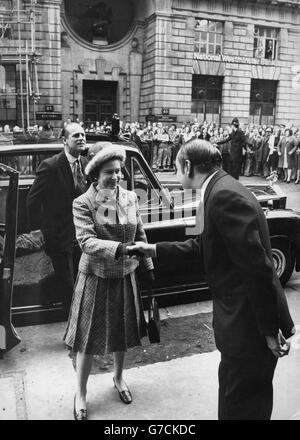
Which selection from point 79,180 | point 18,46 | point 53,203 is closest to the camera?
point 53,203

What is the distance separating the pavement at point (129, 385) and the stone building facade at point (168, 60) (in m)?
22.2

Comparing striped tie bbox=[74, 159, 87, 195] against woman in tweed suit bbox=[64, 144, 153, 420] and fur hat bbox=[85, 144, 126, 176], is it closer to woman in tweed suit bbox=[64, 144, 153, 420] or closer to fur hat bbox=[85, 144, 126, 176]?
woman in tweed suit bbox=[64, 144, 153, 420]

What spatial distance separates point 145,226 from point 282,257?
1.89m

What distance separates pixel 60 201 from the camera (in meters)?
4.21

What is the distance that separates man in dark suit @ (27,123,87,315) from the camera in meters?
4.15

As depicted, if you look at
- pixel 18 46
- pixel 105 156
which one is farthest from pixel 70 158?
pixel 18 46

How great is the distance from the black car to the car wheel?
0.09ft

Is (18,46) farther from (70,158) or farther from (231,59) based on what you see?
(70,158)

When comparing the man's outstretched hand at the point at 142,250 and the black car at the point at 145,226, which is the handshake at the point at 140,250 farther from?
the black car at the point at 145,226

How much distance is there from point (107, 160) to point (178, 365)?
2003mm

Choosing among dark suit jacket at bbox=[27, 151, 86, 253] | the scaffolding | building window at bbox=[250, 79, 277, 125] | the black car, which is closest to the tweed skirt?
dark suit jacket at bbox=[27, 151, 86, 253]
